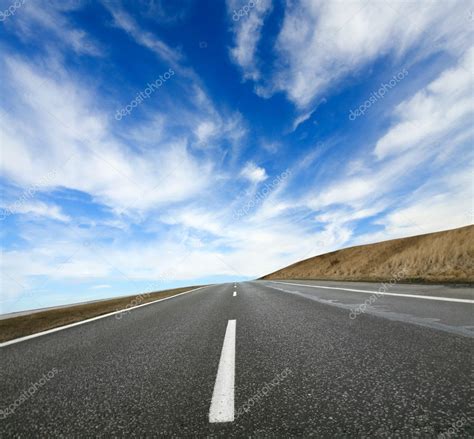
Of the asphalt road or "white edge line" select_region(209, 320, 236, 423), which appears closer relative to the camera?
the asphalt road

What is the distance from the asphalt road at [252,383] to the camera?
72.3 inches

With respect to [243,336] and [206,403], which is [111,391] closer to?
[206,403]

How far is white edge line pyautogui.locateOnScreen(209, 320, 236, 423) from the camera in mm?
1962

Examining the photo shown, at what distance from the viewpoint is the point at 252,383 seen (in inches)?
99.0

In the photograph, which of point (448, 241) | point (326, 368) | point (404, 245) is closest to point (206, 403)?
point (326, 368)

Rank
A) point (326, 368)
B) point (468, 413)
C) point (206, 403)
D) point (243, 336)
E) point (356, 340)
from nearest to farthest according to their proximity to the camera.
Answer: point (468, 413) < point (206, 403) < point (326, 368) < point (356, 340) < point (243, 336)

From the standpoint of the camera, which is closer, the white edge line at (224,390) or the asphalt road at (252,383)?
the asphalt road at (252,383)

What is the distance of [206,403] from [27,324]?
22.4 ft

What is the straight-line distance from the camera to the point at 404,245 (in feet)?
145

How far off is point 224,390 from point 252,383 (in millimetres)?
275

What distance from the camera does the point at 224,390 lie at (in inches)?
93.4

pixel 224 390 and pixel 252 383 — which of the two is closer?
pixel 224 390

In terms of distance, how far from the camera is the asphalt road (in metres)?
1.84

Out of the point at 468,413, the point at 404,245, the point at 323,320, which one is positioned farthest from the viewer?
the point at 404,245
